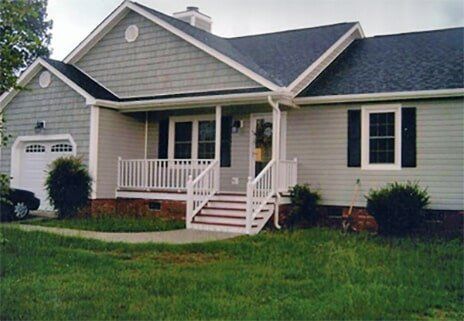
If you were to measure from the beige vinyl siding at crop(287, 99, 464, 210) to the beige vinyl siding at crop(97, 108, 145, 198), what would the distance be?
4606 mm

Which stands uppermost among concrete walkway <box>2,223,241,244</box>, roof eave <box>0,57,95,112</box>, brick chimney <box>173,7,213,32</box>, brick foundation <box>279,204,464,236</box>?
brick chimney <box>173,7,213,32</box>

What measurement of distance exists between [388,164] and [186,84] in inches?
218

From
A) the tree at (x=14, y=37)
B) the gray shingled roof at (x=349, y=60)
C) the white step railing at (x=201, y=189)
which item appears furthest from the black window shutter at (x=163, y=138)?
the tree at (x=14, y=37)

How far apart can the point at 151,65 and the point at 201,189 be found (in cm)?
419

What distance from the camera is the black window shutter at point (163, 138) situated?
15602 millimetres

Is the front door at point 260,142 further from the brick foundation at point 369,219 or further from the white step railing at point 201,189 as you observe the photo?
the brick foundation at point 369,219

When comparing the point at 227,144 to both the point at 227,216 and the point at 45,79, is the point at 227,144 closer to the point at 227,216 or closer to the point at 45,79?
the point at 227,216

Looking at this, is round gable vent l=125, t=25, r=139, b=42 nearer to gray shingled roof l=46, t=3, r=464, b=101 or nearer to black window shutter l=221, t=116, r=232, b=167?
gray shingled roof l=46, t=3, r=464, b=101

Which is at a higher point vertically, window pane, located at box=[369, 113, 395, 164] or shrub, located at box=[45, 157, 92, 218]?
window pane, located at box=[369, 113, 395, 164]

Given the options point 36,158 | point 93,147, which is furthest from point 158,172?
point 36,158

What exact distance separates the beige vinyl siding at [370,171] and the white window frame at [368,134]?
0.41 ft

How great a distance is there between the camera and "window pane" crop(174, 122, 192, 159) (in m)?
15.3

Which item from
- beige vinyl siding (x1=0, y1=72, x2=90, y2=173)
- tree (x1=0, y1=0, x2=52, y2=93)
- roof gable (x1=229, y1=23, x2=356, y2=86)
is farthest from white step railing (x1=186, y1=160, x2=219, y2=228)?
tree (x1=0, y1=0, x2=52, y2=93)

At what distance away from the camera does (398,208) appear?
11.4m
